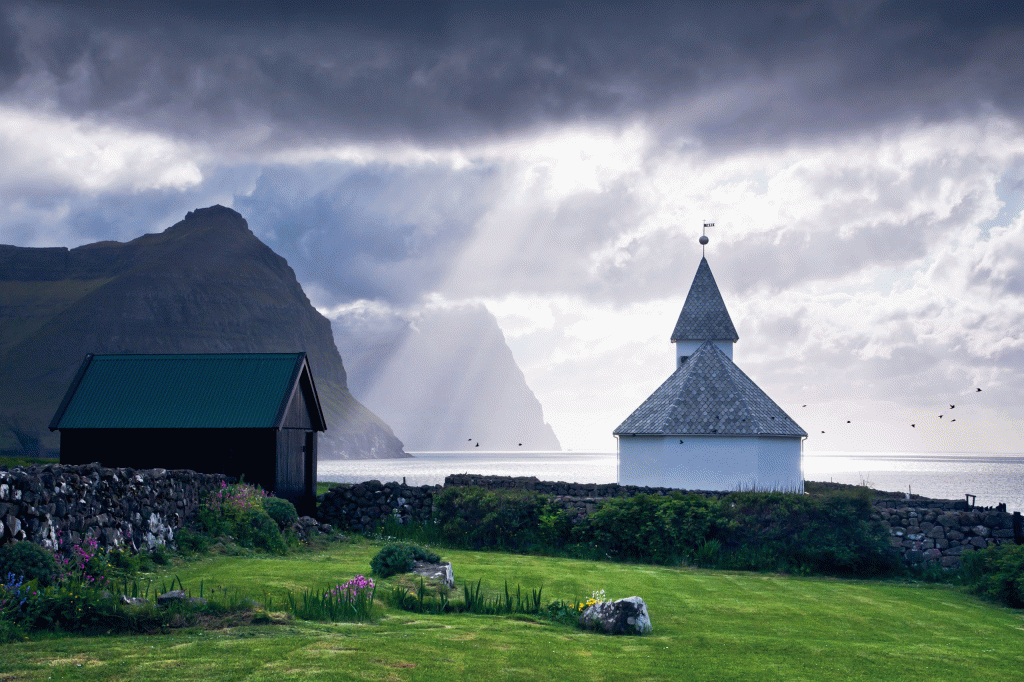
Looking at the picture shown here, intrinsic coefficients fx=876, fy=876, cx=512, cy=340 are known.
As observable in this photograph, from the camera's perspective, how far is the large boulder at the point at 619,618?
14.2 metres

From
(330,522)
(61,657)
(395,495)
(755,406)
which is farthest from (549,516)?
(61,657)

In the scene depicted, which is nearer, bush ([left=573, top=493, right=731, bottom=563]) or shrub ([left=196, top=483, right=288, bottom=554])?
shrub ([left=196, top=483, right=288, bottom=554])

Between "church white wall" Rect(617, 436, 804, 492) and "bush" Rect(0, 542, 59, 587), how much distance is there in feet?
86.0

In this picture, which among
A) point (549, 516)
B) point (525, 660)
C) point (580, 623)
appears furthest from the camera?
point (549, 516)

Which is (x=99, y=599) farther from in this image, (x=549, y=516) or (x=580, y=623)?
(x=549, y=516)

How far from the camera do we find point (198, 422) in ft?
98.8

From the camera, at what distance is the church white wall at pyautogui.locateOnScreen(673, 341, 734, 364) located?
47.1m

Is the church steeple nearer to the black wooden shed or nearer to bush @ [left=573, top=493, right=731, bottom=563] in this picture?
bush @ [left=573, top=493, right=731, bottom=563]

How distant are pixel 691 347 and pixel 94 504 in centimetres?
3471

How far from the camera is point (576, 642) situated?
1317 centimetres

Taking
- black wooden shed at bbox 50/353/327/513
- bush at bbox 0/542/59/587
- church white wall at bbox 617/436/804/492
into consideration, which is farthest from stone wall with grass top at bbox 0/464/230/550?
church white wall at bbox 617/436/804/492

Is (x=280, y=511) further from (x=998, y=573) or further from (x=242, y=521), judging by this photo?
(x=998, y=573)

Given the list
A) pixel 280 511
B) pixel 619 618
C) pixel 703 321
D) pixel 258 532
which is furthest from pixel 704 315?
pixel 619 618

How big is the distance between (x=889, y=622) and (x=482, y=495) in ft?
47.7
